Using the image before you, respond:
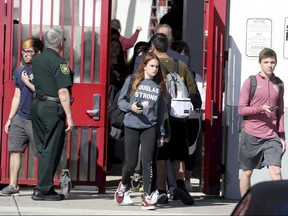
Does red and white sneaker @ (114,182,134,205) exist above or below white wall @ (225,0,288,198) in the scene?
below

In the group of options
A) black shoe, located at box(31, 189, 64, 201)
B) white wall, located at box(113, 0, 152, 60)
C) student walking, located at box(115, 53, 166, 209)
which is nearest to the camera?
student walking, located at box(115, 53, 166, 209)

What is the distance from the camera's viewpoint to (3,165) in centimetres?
1138

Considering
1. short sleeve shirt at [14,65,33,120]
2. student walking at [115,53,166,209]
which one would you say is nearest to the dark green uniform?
short sleeve shirt at [14,65,33,120]

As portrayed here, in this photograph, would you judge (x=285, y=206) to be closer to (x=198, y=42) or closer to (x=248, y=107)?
(x=248, y=107)

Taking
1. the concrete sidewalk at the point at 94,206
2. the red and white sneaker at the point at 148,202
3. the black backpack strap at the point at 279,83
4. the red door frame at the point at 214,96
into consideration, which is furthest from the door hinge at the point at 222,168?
the black backpack strap at the point at 279,83

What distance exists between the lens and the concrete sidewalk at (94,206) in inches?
401

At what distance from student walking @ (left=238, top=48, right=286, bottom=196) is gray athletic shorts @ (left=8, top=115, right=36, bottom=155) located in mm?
2335

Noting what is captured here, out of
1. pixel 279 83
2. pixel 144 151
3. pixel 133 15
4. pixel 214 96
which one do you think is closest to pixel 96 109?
pixel 144 151

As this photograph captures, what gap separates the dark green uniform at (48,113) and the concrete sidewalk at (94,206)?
0.35 meters

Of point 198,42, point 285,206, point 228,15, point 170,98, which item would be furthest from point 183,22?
point 285,206

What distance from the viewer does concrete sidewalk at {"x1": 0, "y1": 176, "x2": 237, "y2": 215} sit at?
33.4 feet

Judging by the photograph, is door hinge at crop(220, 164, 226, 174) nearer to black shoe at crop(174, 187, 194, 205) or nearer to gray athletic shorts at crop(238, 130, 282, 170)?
black shoe at crop(174, 187, 194, 205)

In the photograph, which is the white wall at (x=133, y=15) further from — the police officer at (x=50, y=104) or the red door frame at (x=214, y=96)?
the police officer at (x=50, y=104)

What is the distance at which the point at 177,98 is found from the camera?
1050 centimetres
